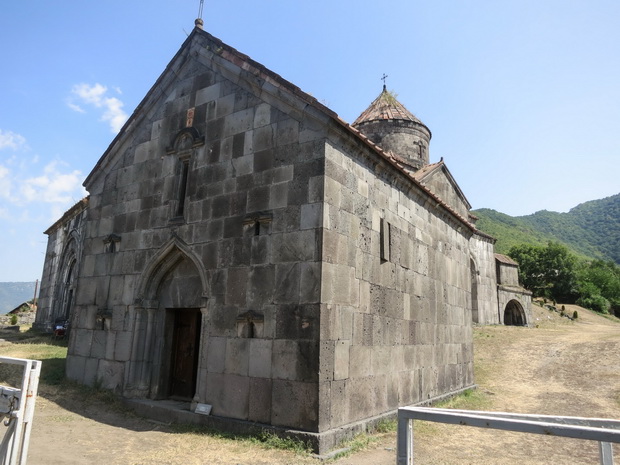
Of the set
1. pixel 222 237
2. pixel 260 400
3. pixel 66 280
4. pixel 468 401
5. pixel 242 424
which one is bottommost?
pixel 468 401

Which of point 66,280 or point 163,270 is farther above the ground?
point 66,280

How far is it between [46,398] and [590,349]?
1654 cm

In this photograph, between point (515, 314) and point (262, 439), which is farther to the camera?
point (515, 314)

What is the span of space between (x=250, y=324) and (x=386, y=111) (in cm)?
1500

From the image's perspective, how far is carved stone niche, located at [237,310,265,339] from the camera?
6.79 meters

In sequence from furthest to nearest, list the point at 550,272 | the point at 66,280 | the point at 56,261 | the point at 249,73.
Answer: the point at 550,272, the point at 56,261, the point at 66,280, the point at 249,73

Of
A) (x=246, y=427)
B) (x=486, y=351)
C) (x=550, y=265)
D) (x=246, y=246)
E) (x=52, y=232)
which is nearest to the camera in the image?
(x=246, y=427)

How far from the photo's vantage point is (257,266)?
705 centimetres

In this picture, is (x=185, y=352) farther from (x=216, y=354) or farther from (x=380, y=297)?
(x=380, y=297)

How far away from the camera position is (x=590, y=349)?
15.4 metres

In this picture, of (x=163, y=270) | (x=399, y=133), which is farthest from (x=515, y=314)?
(x=163, y=270)

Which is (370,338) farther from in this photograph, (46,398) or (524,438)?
(46,398)

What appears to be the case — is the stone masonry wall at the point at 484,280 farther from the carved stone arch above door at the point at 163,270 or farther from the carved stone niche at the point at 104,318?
the carved stone niche at the point at 104,318

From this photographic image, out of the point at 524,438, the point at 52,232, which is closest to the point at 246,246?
the point at 524,438
